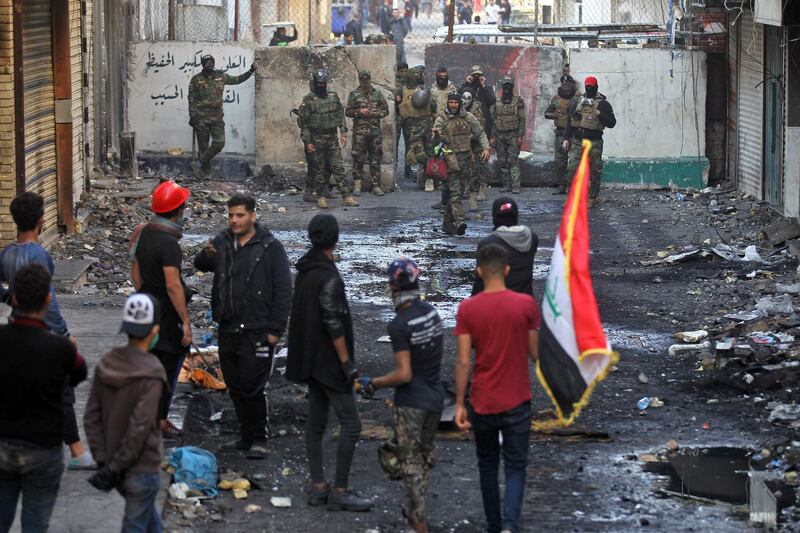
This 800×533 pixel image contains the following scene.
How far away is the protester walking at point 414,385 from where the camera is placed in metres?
6.09

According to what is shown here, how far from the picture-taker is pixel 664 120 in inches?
812

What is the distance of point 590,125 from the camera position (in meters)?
18.0

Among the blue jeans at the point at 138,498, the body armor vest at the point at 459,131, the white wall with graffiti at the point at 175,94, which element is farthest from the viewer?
the white wall with graffiti at the point at 175,94

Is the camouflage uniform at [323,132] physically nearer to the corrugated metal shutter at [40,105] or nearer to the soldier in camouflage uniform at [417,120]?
the soldier in camouflage uniform at [417,120]

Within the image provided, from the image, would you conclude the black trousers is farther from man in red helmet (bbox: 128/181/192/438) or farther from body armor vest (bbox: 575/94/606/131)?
body armor vest (bbox: 575/94/606/131)

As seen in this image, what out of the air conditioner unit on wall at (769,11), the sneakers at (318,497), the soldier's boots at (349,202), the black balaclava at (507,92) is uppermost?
the air conditioner unit on wall at (769,11)

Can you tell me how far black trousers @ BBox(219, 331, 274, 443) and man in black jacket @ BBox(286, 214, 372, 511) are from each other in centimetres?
59

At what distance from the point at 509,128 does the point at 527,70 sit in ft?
6.23

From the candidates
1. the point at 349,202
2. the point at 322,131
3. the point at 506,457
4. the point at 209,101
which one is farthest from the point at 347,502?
the point at 209,101

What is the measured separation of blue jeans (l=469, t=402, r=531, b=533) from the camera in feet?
19.6

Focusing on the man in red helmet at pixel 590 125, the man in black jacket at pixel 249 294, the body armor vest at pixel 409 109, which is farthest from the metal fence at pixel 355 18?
the man in black jacket at pixel 249 294

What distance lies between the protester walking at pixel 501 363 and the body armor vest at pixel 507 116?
1371 cm

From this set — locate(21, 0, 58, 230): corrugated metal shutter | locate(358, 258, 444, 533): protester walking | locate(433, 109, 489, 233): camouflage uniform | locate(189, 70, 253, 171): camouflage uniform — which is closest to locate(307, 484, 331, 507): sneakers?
locate(358, 258, 444, 533): protester walking

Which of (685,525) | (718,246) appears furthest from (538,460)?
(718,246)
